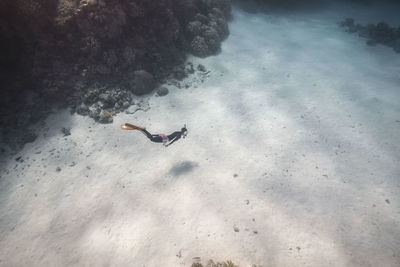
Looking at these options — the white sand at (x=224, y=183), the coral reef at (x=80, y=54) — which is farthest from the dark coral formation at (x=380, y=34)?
the coral reef at (x=80, y=54)

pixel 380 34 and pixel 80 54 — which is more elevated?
pixel 80 54

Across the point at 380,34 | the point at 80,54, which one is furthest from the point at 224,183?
the point at 380,34

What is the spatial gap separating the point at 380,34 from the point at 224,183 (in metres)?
14.5

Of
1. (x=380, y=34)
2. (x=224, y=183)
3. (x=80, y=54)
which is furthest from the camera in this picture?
(x=380, y=34)

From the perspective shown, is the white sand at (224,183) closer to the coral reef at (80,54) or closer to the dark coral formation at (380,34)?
the coral reef at (80,54)

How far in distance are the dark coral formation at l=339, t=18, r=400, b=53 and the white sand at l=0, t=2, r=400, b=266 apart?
516 cm

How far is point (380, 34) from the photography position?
12.8 metres

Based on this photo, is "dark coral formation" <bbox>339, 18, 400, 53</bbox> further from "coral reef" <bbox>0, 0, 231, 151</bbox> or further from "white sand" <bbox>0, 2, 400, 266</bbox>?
"coral reef" <bbox>0, 0, 231, 151</bbox>

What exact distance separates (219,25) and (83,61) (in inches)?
260

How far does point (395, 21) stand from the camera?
15.4m

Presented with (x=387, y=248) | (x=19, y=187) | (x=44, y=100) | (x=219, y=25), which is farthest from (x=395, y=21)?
(x=19, y=187)

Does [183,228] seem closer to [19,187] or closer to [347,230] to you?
[347,230]

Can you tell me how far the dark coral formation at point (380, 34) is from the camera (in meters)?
12.1

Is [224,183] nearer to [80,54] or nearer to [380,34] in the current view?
[80,54]
